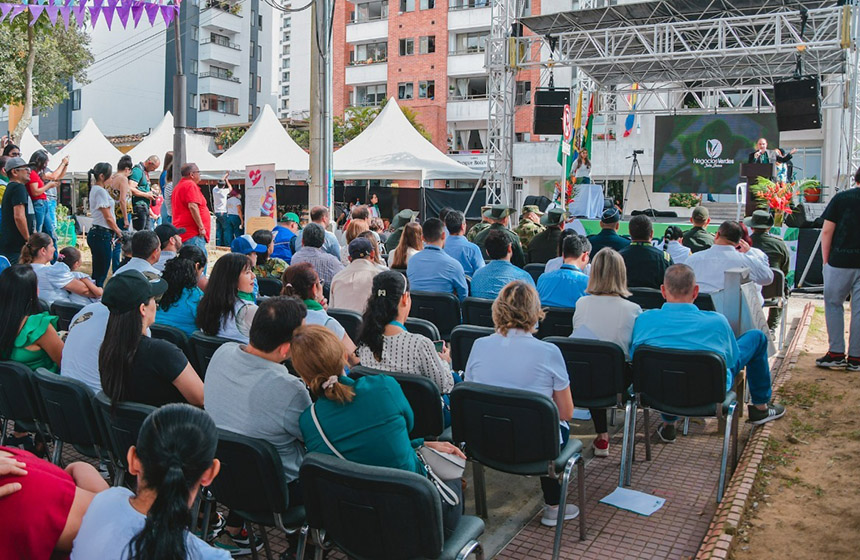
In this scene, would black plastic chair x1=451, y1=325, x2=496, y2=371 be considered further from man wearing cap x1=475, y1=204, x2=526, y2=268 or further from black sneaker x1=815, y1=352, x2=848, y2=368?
black sneaker x1=815, y1=352, x2=848, y2=368

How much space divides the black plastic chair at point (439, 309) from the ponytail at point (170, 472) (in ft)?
13.5

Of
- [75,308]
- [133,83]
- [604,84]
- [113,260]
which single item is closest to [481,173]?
[604,84]

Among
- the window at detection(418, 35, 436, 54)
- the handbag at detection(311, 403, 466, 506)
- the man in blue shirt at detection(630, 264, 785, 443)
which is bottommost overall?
the handbag at detection(311, 403, 466, 506)

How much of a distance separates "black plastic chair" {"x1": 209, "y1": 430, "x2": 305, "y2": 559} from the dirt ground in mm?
1968

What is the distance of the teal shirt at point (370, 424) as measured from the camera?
2.59 m

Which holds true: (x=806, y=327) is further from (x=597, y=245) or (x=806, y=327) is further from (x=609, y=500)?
(x=609, y=500)

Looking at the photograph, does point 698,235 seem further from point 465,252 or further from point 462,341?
point 462,341

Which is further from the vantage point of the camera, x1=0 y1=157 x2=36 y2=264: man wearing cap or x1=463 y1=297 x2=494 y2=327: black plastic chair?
x1=0 y1=157 x2=36 y2=264: man wearing cap

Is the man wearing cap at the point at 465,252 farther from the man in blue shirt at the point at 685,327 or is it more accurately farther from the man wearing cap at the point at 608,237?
the man in blue shirt at the point at 685,327

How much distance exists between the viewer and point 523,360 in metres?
3.49

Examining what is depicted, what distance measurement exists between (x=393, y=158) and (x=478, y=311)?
10.3 metres

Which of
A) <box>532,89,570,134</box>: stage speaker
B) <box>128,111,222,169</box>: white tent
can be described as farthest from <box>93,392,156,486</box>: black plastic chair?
<box>128,111,222,169</box>: white tent

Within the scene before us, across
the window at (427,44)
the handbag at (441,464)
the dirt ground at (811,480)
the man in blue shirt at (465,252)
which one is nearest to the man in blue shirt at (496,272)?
the man in blue shirt at (465,252)

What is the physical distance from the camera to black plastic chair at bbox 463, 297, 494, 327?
5531 mm
